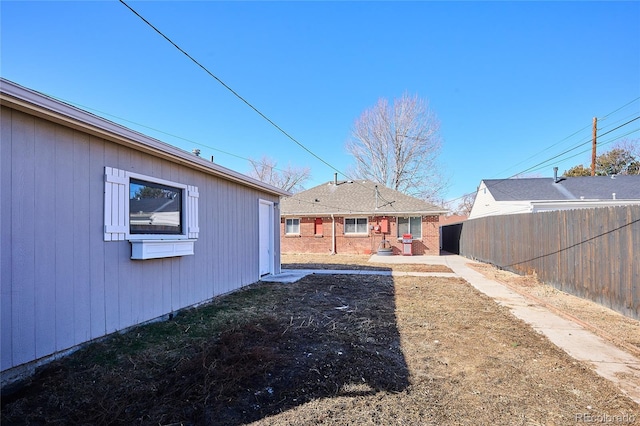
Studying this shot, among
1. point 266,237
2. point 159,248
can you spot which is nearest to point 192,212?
point 159,248

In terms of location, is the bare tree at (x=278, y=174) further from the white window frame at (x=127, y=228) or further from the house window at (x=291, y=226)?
the white window frame at (x=127, y=228)

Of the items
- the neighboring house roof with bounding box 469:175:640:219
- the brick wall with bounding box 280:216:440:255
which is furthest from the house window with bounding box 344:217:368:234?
the neighboring house roof with bounding box 469:175:640:219

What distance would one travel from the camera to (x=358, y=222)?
17.5 meters

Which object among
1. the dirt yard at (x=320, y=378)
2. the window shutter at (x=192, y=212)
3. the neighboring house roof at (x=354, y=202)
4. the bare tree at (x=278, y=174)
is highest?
the bare tree at (x=278, y=174)

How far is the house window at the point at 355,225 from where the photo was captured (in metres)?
A: 17.4

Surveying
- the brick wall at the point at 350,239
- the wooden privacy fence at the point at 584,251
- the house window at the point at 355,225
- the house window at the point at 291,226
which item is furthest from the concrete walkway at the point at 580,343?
the house window at the point at 291,226

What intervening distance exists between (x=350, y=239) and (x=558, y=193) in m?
11.0

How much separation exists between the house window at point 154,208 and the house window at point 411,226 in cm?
1364

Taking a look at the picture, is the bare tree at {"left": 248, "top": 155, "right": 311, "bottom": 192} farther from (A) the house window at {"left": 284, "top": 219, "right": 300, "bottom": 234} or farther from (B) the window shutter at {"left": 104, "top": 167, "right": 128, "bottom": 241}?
(B) the window shutter at {"left": 104, "top": 167, "right": 128, "bottom": 241}

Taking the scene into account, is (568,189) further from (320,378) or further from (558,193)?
(320,378)

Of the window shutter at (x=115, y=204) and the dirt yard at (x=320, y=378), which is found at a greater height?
the window shutter at (x=115, y=204)

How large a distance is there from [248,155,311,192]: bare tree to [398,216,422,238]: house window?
61.2ft

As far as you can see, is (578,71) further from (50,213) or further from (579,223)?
(50,213)

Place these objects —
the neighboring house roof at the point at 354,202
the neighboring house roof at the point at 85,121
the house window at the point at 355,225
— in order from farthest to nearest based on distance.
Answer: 1. the house window at the point at 355,225
2. the neighboring house roof at the point at 354,202
3. the neighboring house roof at the point at 85,121
